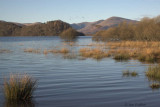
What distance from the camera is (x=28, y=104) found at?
8141 millimetres

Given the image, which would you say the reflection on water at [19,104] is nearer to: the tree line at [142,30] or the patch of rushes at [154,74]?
Result: the patch of rushes at [154,74]

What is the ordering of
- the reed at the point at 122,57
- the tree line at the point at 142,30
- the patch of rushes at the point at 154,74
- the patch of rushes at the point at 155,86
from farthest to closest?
the tree line at the point at 142,30
the reed at the point at 122,57
the patch of rushes at the point at 154,74
the patch of rushes at the point at 155,86

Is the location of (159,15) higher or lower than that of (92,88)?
higher

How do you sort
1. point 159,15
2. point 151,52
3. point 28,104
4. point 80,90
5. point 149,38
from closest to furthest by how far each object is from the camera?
point 28,104 → point 80,90 → point 151,52 → point 149,38 → point 159,15

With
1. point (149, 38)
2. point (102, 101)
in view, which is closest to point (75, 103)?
point (102, 101)

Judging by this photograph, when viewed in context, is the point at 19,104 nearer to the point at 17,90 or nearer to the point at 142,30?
the point at 17,90

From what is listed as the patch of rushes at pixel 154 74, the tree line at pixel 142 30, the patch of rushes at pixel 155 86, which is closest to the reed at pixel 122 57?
the patch of rushes at pixel 154 74

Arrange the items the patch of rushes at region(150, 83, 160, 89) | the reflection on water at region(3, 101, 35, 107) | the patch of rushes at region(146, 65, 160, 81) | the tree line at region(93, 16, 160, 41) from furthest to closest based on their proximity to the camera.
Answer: the tree line at region(93, 16, 160, 41) < the patch of rushes at region(146, 65, 160, 81) < the patch of rushes at region(150, 83, 160, 89) < the reflection on water at region(3, 101, 35, 107)

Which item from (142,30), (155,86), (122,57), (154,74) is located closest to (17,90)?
(155,86)


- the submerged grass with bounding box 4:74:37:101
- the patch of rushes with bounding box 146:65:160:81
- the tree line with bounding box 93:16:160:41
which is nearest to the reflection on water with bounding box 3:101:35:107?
the submerged grass with bounding box 4:74:37:101

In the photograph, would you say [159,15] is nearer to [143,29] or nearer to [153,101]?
[143,29]

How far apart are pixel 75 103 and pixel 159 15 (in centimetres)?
4771

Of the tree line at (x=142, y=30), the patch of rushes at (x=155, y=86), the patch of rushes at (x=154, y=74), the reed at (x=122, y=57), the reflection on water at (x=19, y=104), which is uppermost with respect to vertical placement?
the tree line at (x=142, y=30)

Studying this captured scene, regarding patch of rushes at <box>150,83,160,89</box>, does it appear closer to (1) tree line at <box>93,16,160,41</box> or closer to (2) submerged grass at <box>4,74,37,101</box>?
(2) submerged grass at <box>4,74,37,101</box>
